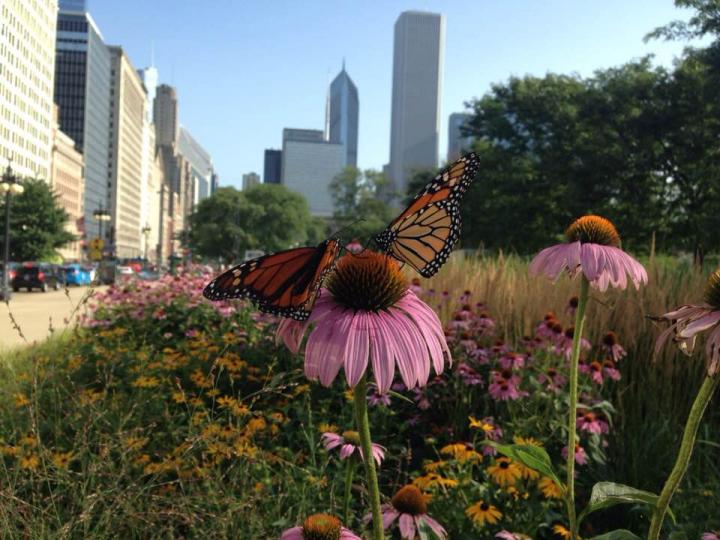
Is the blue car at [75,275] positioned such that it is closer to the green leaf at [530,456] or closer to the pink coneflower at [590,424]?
the pink coneflower at [590,424]

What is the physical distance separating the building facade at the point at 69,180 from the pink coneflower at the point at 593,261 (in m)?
96.6

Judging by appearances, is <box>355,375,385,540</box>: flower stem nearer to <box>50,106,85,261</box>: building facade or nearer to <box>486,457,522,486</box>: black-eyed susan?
<box>486,457,522,486</box>: black-eyed susan

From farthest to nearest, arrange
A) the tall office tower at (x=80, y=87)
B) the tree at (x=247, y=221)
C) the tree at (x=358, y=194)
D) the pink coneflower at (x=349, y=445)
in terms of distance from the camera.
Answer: the tall office tower at (x=80, y=87)
the tree at (x=247, y=221)
the tree at (x=358, y=194)
the pink coneflower at (x=349, y=445)

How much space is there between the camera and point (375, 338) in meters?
1.10

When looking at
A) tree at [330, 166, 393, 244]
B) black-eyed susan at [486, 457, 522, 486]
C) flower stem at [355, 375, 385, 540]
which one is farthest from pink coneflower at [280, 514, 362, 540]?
tree at [330, 166, 393, 244]

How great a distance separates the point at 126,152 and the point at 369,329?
15153 centimetres

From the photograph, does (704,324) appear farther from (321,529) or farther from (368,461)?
(321,529)

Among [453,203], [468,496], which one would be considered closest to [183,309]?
[468,496]

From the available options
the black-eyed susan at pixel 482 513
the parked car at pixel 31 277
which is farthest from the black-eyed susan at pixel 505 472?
the parked car at pixel 31 277

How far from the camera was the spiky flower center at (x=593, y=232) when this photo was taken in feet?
6.07

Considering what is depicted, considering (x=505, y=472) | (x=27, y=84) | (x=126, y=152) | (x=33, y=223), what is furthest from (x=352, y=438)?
(x=126, y=152)

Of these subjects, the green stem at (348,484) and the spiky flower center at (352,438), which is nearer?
the green stem at (348,484)

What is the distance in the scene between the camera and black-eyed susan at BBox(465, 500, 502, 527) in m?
2.22

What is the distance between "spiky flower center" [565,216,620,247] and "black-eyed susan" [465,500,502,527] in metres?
1.06
